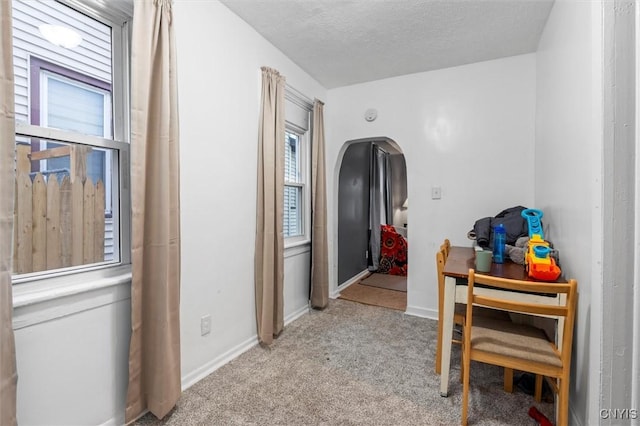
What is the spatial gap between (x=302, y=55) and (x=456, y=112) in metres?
1.61

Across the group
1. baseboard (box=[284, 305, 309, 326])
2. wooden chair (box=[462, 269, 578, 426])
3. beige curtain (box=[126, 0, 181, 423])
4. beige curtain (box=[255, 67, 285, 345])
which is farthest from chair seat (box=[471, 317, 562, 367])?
baseboard (box=[284, 305, 309, 326])

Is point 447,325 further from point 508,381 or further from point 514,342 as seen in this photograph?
point 508,381

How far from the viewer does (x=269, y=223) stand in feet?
7.63

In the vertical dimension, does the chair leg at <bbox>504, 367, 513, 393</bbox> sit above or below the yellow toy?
below

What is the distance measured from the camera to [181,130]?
1.74 metres

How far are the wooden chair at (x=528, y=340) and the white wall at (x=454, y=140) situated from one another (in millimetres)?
1473

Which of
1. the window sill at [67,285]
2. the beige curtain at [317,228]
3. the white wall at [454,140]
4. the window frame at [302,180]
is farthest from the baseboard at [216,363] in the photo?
the white wall at [454,140]

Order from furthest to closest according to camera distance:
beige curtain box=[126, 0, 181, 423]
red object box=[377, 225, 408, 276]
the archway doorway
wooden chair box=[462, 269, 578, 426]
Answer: red object box=[377, 225, 408, 276] < the archway doorway < beige curtain box=[126, 0, 181, 423] < wooden chair box=[462, 269, 578, 426]

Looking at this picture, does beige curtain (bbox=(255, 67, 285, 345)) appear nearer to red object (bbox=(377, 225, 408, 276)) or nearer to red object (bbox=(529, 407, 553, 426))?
red object (bbox=(529, 407, 553, 426))

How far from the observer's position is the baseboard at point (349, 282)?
3568 mm

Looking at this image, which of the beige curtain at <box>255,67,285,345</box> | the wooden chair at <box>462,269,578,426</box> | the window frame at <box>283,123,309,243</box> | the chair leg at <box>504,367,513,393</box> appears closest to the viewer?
the wooden chair at <box>462,269,578,426</box>

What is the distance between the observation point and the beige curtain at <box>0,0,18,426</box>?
3.25 feet

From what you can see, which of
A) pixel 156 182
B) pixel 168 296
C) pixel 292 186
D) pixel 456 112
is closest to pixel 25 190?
pixel 156 182

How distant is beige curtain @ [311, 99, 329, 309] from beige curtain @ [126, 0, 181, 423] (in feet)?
5.52
